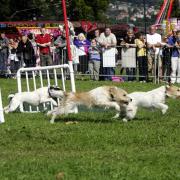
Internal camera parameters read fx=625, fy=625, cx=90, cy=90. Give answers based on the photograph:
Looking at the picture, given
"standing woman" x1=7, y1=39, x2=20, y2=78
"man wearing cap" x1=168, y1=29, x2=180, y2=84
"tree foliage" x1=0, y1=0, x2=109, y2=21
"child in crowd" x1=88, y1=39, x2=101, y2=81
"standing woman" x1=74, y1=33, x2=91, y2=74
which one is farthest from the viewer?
"tree foliage" x1=0, y1=0, x2=109, y2=21

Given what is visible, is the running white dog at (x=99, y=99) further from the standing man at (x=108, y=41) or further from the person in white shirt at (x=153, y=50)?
the standing man at (x=108, y=41)

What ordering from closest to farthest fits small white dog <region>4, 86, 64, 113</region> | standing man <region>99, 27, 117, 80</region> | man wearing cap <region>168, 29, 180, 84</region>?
small white dog <region>4, 86, 64, 113</region>, man wearing cap <region>168, 29, 180, 84</region>, standing man <region>99, 27, 117, 80</region>

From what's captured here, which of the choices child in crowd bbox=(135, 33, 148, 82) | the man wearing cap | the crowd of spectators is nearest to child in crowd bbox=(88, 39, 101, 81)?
the crowd of spectators

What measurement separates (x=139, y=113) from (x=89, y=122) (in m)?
1.81

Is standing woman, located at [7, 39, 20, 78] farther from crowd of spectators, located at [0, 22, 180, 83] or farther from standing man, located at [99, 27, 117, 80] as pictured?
standing man, located at [99, 27, 117, 80]

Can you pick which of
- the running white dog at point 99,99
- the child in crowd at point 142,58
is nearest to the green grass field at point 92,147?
the running white dog at point 99,99

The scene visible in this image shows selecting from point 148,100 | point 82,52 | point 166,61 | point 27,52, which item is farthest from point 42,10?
point 148,100

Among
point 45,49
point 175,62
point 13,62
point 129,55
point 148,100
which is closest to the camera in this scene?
point 148,100

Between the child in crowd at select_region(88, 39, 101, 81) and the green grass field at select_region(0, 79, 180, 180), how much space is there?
884 cm

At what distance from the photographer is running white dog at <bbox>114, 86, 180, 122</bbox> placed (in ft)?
39.1

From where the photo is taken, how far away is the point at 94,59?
2211 centimetres

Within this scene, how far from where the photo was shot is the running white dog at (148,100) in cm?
1191

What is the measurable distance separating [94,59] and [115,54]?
821 millimetres

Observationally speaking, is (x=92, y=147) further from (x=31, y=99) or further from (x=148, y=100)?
(x=31, y=99)
